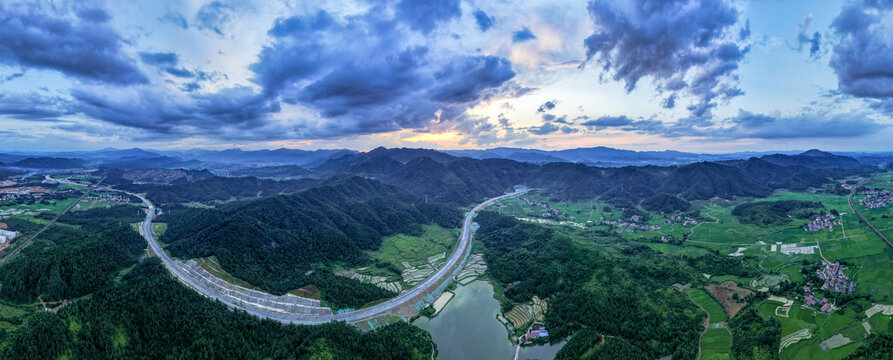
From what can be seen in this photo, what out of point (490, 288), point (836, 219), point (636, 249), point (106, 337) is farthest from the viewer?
point (836, 219)

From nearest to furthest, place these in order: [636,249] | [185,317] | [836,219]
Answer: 1. [185,317]
2. [636,249]
3. [836,219]

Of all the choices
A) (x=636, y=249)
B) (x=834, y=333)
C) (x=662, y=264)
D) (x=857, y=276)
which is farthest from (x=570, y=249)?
(x=857, y=276)

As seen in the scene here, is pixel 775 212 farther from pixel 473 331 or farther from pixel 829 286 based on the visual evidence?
pixel 473 331

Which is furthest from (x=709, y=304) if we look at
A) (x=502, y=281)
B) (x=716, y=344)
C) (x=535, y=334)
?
(x=502, y=281)

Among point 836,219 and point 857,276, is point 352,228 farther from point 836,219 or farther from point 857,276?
point 836,219

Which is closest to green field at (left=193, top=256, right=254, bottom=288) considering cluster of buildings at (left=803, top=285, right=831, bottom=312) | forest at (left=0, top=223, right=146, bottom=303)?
forest at (left=0, top=223, right=146, bottom=303)

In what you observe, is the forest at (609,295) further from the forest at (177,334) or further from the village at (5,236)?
the village at (5,236)

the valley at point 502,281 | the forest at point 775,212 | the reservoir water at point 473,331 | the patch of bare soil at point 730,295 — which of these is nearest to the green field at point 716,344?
the valley at point 502,281
